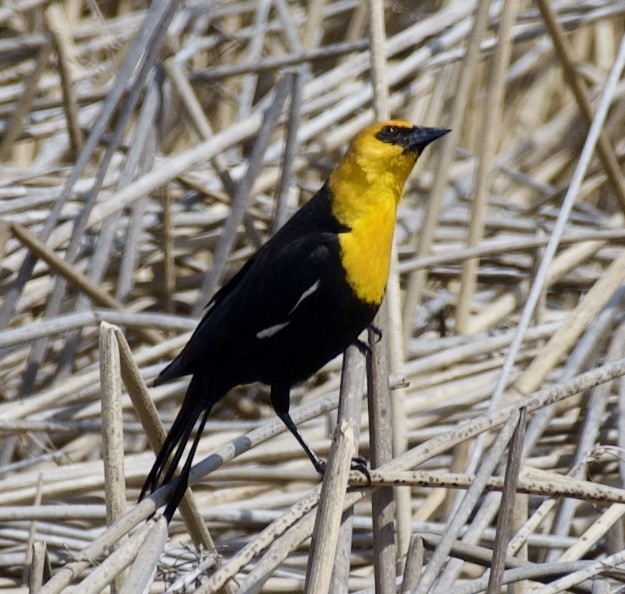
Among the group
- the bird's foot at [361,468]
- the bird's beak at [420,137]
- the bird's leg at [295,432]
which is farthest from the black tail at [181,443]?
the bird's beak at [420,137]

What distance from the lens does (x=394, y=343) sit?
2.42 metres

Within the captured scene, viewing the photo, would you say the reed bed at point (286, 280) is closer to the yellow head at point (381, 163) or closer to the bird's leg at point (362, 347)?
the bird's leg at point (362, 347)

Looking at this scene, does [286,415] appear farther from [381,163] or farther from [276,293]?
[381,163]

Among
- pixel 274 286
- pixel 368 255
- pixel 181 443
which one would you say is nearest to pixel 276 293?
pixel 274 286

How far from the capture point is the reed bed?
6.10 feet

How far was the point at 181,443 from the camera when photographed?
1.89 m

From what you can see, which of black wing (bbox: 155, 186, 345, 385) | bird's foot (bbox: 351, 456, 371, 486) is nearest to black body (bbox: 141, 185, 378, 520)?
black wing (bbox: 155, 186, 345, 385)

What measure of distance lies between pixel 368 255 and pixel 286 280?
0.16 m

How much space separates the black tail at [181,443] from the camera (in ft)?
5.79

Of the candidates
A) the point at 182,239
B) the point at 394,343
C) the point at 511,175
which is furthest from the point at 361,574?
the point at 511,175

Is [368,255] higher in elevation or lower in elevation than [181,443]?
higher

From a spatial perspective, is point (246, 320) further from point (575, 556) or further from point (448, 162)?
point (448, 162)

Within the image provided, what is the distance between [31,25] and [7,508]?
7.50 ft

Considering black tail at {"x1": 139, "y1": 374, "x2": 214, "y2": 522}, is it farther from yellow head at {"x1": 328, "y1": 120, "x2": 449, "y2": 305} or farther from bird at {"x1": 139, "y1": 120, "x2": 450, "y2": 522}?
yellow head at {"x1": 328, "y1": 120, "x2": 449, "y2": 305}
